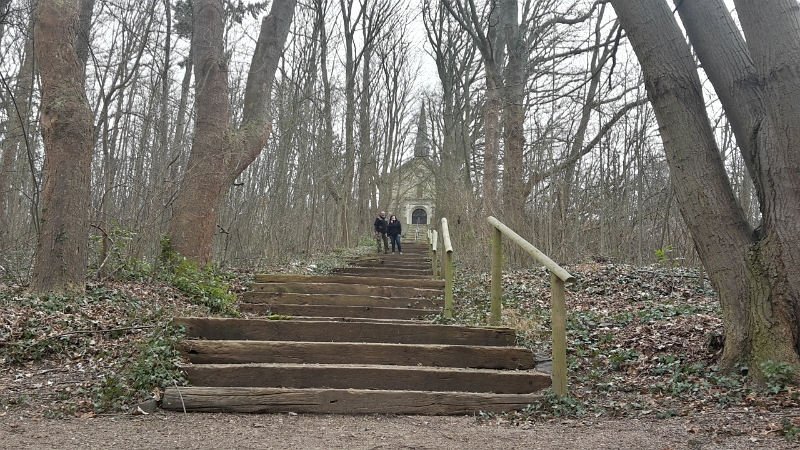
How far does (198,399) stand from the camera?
407 centimetres

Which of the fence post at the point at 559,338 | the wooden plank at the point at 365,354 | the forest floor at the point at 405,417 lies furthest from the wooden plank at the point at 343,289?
the fence post at the point at 559,338

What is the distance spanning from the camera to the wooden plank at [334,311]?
21.7 ft

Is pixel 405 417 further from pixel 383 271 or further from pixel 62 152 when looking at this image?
pixel 383 271

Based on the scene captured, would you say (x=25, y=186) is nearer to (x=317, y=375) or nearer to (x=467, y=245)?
(x=467, y=245)

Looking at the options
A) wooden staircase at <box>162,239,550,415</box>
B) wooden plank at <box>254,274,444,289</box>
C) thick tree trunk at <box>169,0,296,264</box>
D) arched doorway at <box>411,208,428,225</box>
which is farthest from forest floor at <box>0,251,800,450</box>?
arched doorway at <box>411,208,428,225</box>

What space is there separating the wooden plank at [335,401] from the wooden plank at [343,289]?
133 inches

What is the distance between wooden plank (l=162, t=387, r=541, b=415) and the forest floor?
0.27ft

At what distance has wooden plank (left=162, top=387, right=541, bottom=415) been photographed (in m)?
4.07

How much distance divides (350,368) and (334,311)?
2157mm

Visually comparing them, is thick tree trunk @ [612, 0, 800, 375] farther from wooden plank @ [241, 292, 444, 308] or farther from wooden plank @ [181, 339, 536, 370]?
wooden plank @ [241, 292, 444, 308]

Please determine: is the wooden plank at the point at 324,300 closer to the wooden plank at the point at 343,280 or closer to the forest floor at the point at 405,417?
the forest floor at the point at 405,417

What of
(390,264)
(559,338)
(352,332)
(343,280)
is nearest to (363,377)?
(352,332)

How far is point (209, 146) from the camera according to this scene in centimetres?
854

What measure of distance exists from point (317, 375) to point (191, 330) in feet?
4.32
